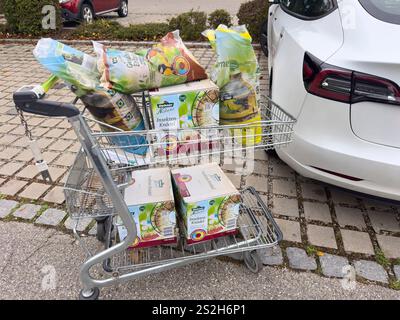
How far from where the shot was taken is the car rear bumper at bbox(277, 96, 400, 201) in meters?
1.95

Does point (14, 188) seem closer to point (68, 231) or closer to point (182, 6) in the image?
point (68, 231)

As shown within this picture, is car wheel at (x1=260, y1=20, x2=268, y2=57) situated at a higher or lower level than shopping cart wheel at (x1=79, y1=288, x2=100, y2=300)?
higher

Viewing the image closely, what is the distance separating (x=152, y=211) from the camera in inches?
76.8

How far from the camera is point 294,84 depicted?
2.19 m

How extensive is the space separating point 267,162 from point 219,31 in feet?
5.88

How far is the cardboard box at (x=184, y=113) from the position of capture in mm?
1563

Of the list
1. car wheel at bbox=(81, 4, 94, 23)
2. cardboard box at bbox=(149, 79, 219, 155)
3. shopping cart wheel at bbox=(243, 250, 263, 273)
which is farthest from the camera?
car wheel at bbox=(81, 4, 94, 23)

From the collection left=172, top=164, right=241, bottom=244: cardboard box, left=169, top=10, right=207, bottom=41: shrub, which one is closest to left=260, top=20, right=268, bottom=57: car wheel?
left=169, top=10, right=207, bottom=41: shrub

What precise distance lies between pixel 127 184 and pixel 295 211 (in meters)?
1.35

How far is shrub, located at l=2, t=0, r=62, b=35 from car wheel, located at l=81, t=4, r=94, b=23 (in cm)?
108

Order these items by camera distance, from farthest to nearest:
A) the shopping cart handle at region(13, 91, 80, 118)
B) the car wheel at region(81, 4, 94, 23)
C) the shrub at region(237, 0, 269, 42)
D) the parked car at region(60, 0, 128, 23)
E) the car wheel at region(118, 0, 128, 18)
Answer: the car wheel at region(118, 0, 128, 18) → the car wheel at region(81, 4, 94, 23) → the parked car at region(60, 0, 128, 23) → the shrub at region(237, 0, 269, 42) → the shopping cart handle at region(13, 91, 80, 118)

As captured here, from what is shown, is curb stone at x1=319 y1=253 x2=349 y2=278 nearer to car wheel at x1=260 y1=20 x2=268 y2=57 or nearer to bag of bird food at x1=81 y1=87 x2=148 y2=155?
bag of bird food at x1=81 y1=87 x2=148 y2=155

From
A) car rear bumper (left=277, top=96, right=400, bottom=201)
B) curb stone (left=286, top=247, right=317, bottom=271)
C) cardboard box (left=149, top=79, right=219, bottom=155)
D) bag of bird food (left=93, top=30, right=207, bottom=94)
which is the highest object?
bag of bird food (left=93, top=30, right=207, bottom=94)

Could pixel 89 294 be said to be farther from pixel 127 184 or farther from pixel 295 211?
pixel 295 211
